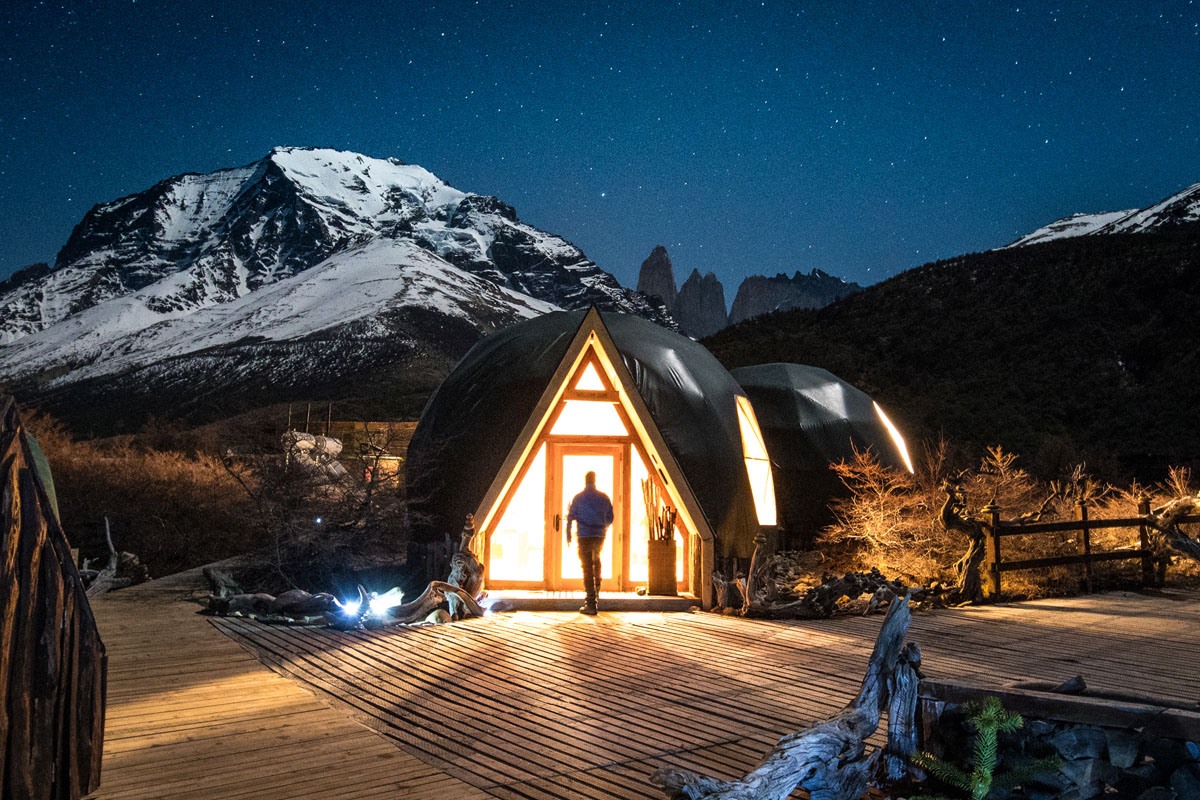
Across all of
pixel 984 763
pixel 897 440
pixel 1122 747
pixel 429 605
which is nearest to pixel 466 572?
pixel 429 605

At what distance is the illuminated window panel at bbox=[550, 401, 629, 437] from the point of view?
11.2 metres

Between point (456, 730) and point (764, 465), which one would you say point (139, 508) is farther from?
point (456, 730)

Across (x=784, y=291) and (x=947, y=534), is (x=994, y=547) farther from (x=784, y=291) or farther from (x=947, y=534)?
(x=784, y=291)

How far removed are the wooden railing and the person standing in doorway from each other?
5301 millimetres

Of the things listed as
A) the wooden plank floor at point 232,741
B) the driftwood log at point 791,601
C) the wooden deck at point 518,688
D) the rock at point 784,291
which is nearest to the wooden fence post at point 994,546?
the wooden deck at point 518,688

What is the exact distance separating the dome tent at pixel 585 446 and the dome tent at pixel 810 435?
434cm

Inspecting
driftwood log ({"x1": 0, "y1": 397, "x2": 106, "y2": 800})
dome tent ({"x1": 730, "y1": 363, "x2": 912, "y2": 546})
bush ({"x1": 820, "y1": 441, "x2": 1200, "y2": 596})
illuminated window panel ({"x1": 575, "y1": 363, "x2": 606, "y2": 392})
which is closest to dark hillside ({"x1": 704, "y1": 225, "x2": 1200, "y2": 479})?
dome tent ({"x1": 730, "y1": 363, "x2": 912, "y2": 546})

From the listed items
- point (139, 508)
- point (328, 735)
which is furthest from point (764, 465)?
point (139, 508)

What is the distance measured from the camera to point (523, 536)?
1103cm

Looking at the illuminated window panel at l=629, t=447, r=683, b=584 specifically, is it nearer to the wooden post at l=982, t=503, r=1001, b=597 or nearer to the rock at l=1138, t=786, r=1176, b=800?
the wooden post at l=982, t=503, r=1001, b=597

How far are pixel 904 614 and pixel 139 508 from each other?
17.0m

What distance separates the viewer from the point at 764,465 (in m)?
12.3

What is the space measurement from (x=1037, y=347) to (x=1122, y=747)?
32855mm

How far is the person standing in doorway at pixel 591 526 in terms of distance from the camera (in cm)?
947
